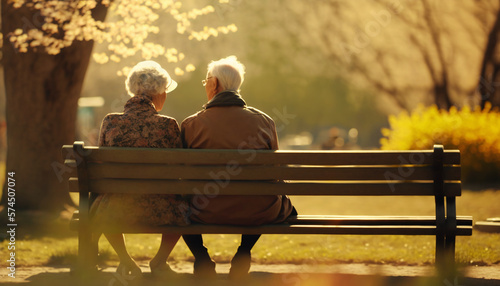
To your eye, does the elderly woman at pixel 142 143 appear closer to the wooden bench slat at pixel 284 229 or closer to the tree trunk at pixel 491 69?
the wooden bench slat at pixel 284 229

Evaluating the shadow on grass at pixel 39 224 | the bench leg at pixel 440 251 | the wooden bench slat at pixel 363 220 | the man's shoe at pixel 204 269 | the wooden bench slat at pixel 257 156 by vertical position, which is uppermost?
the shadow on grass at pixel 39 224

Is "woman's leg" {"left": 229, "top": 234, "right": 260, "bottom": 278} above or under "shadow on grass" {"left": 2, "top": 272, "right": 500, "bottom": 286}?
above

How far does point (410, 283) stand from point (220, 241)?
2933 millimetres

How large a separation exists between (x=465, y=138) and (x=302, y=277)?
10.8 metres

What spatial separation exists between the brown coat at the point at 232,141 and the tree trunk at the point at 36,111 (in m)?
4.16

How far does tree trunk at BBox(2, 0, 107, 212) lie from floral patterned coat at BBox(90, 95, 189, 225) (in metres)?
3.97

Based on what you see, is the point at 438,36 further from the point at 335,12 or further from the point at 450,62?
the point at 335,12

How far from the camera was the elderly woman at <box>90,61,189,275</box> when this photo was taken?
4629 millimetres

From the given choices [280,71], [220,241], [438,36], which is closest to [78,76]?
[220,241]

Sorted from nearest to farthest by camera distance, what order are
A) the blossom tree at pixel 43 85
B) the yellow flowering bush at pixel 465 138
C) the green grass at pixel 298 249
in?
the green grass at pixel 298 249
the blossom tree at pixel 43 85
the yellow flowering bush at pixel 465 138

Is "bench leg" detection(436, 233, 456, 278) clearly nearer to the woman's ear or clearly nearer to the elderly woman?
the elderly woman

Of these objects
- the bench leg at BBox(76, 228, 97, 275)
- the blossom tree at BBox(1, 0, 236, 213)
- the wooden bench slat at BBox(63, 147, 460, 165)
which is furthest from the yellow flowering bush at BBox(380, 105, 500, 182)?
the bench leg at BBox(76, 228, 97, 275)

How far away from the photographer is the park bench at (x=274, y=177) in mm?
4508

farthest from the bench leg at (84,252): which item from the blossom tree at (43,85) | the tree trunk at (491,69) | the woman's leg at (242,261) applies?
the tree trunk at (491,69)
